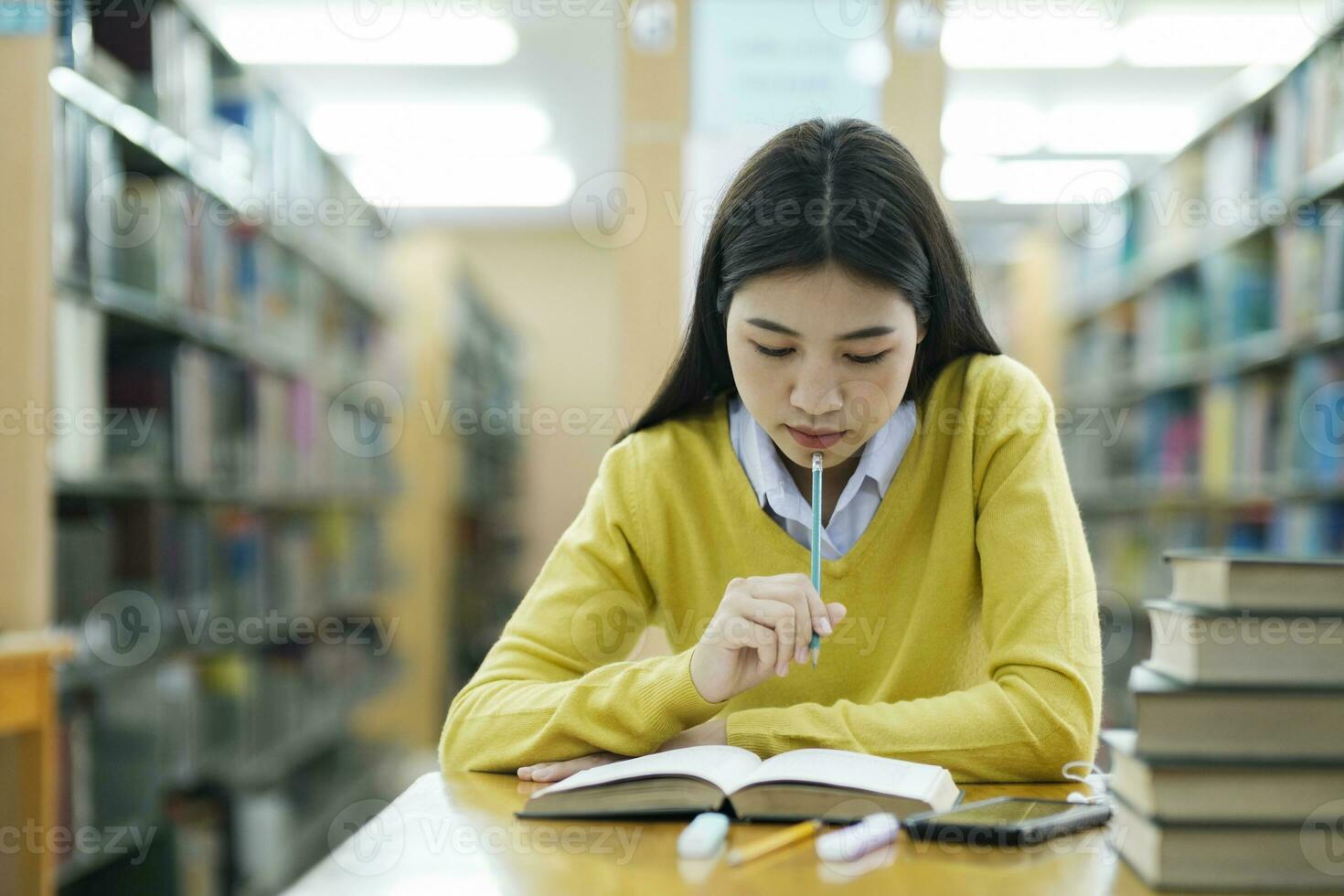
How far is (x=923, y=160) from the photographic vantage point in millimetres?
2221

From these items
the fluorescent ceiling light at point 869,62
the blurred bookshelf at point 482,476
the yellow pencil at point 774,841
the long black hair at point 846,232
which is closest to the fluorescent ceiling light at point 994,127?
the blurred bookshelf at point 482,476

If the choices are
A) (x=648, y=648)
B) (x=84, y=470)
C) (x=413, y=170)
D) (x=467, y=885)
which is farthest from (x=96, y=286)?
(x=413, y=170)

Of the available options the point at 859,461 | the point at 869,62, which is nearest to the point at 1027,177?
the point at 869,62

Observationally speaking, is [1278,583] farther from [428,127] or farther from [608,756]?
[428,127]

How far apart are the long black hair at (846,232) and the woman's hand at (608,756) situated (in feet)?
1.34

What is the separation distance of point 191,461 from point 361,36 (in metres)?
2.54

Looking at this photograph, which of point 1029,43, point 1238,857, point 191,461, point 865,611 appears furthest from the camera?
point 1029,43

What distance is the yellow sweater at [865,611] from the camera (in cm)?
102

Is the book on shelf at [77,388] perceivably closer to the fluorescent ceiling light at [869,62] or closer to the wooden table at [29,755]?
the wooden table at [29,755]

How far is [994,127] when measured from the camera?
5.50 m

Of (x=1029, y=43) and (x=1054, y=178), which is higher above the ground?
(x=1029, y=43)

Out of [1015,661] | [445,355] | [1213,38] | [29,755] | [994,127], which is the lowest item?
[29,755]

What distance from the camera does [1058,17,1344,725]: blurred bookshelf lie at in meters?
2.97

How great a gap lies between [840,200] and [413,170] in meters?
5.66
